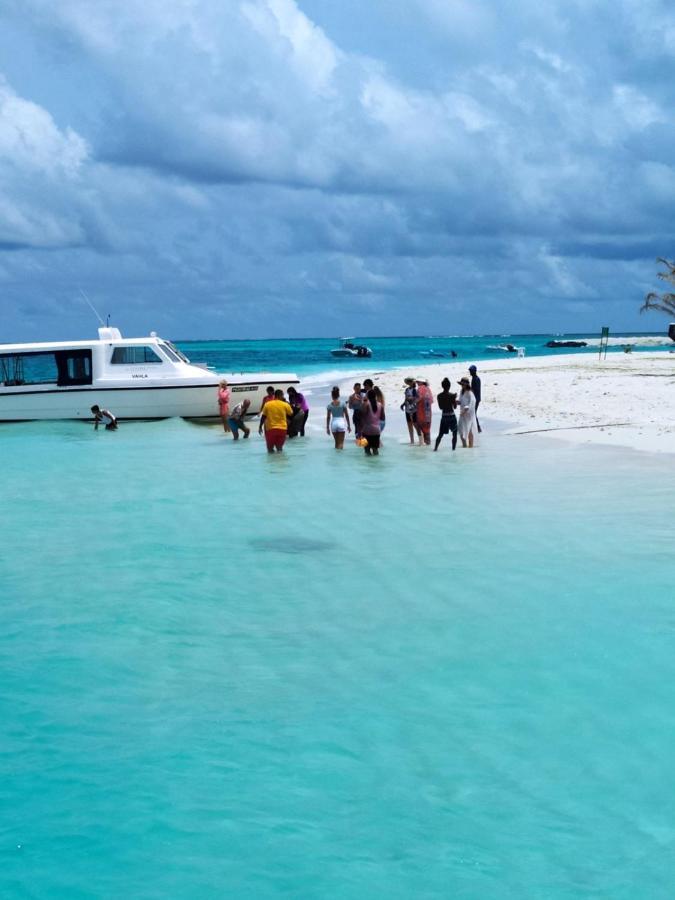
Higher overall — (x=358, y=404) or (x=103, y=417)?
(x=358, y=404)

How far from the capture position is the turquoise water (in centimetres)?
586

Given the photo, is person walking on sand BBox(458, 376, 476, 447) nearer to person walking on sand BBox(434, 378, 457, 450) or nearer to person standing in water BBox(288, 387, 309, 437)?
person walking on sand BBox(434, 378, 457, 450)

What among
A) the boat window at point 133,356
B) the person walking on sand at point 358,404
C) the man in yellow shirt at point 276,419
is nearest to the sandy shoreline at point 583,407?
the person walking on sand at point 358,404

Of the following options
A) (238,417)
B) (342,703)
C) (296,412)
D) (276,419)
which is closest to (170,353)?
(238,417)

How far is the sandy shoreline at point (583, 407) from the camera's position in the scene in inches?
969

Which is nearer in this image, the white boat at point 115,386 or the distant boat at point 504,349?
the white boat at point 115,386

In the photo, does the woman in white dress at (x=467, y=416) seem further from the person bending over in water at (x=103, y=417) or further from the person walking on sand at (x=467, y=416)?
the person bending over in water at (x=103, y=417)

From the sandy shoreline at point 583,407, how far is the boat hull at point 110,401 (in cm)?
576

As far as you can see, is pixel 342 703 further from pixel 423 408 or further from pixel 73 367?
pixel 73 367

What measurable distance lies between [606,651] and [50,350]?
24.7 m

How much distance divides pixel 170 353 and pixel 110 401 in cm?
229

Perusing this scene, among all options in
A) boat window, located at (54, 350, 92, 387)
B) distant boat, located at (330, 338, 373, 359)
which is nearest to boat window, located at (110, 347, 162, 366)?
boat window, located at (54, 350, 92, 387)

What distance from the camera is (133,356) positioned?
30484mm

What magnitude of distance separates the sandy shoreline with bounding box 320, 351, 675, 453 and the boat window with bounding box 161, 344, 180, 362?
6.74 meters
